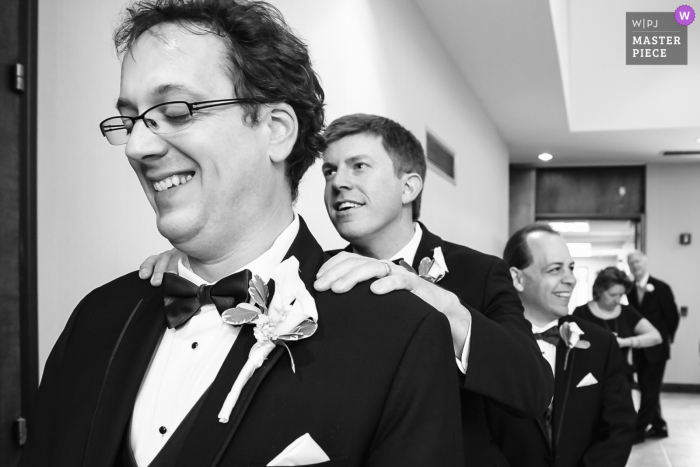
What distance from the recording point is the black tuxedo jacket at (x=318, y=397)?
109 centimetres

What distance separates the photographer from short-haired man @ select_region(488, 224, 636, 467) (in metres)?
2.43

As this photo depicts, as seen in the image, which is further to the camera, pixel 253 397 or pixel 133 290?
pixel 133 290

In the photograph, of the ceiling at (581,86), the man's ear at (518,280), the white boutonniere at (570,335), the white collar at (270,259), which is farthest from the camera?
the ceiling at (581,86)

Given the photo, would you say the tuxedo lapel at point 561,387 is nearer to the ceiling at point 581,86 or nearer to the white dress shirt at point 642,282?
the ceiling at point 581,86

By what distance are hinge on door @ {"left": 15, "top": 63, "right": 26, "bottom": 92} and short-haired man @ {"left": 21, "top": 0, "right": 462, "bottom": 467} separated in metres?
0.89

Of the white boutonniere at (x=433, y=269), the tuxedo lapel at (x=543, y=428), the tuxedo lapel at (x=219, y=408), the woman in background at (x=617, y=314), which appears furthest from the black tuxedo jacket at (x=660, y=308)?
the tuxedo lapel at (x=219, y=408)

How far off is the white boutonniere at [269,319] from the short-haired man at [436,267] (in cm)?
14

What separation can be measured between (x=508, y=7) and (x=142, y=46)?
383 centimetres

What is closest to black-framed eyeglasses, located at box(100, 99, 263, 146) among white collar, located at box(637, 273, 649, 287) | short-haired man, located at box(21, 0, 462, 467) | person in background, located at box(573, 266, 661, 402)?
short-haired man, located at box(21, 0, 462, 467)

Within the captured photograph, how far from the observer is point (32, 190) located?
2045 millimetres

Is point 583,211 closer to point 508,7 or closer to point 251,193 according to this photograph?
point 508,7

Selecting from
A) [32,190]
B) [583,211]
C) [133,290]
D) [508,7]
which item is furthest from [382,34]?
[583,211]

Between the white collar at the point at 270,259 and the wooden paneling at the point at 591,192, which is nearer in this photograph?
the white collar at the point at 270,259

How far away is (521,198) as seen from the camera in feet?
34.9
